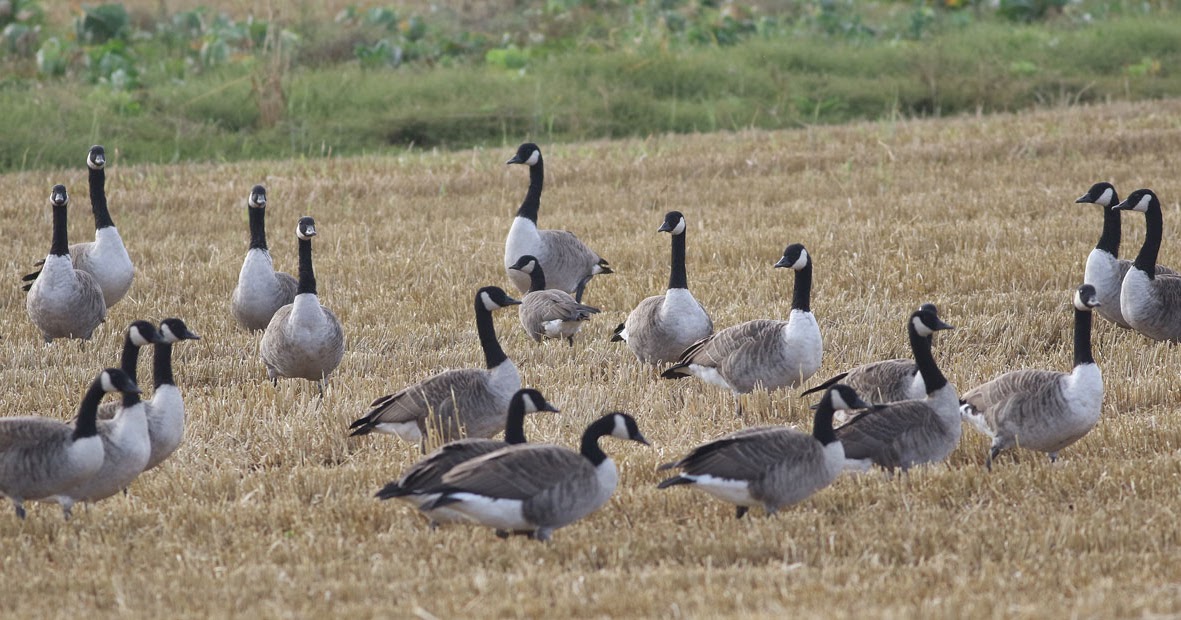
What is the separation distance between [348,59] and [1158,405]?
22862mm

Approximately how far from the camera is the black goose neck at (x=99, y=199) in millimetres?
13039

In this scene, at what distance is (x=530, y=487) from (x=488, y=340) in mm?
2437

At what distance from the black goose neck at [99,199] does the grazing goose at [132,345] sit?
202 inches

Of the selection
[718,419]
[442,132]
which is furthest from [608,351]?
[442,132]

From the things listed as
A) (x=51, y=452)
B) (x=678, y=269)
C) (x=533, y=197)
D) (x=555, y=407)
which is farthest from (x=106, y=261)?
(x=555, y=407)

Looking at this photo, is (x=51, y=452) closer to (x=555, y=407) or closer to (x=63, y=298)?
(x=555, y=407)

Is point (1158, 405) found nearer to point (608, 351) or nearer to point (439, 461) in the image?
point (608, 351)

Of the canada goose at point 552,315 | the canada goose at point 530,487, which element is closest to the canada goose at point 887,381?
the canada goose at point 530,487

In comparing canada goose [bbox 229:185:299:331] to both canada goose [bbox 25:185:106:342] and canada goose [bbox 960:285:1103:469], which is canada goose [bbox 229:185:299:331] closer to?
canada goose [bbox 25:185:106:342]

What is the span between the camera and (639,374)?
10.6 meters

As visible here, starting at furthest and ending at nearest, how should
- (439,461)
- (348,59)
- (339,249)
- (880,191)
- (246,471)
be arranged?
(348,59)
(880,191)
(339,249)
(246,471)
(439,461)

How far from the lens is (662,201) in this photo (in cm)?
1764

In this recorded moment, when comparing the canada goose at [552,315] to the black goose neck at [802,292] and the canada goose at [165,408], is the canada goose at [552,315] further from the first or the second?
the canada goose at [165,408]

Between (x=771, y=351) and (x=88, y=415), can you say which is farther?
(x=771, y=351)
